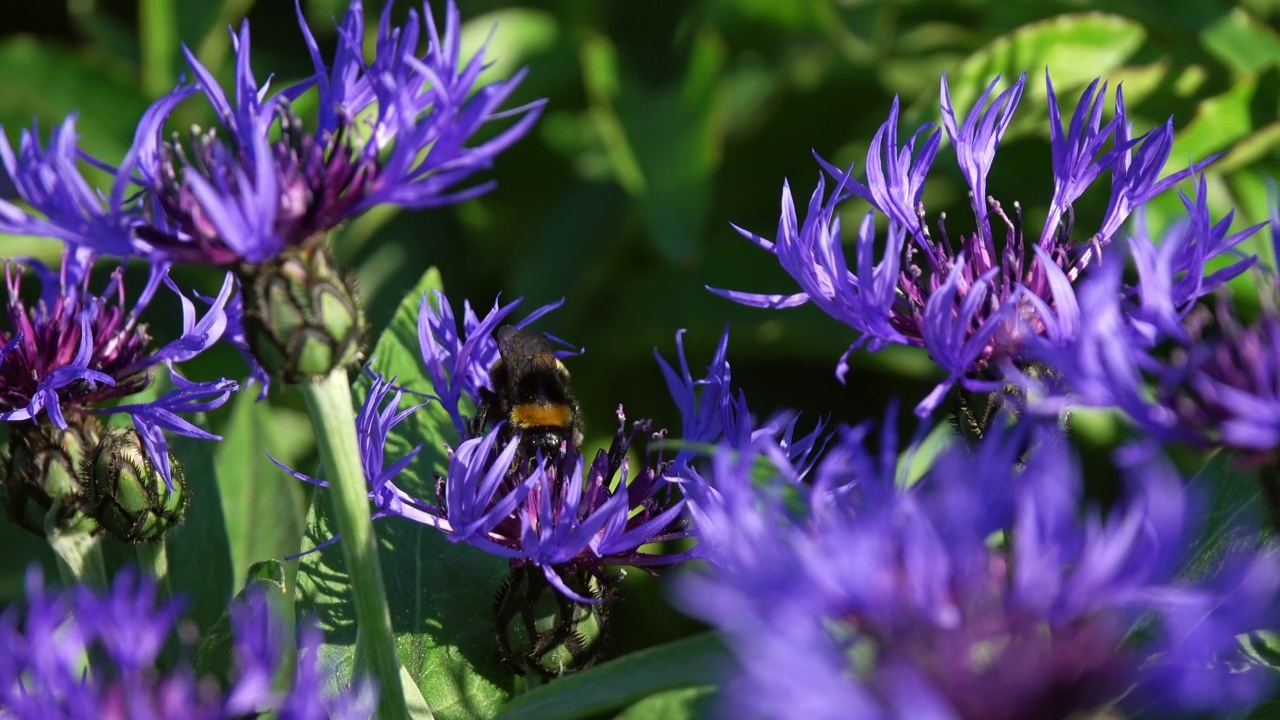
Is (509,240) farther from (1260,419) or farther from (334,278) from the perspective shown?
(1260,419)

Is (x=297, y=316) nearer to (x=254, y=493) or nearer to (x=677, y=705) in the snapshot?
(x=677, y=705)

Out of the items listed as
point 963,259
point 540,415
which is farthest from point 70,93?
point 963,259

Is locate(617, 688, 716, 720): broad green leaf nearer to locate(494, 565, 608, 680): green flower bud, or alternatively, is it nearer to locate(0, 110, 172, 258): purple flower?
locate(494, 565, 608, 680): green flower bud

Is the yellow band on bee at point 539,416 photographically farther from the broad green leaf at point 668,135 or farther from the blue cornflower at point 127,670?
the broad green leaf at point 668,135

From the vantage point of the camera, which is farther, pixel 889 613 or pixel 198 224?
pixel 198 224

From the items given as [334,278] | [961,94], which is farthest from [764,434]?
[961,94]

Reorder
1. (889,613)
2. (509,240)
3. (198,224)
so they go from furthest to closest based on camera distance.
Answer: (509,240), (198,224), (889,613)

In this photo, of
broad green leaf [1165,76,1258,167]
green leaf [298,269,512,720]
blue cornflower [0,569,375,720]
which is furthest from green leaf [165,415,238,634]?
broad green leaf [1165,76,1258,167]
